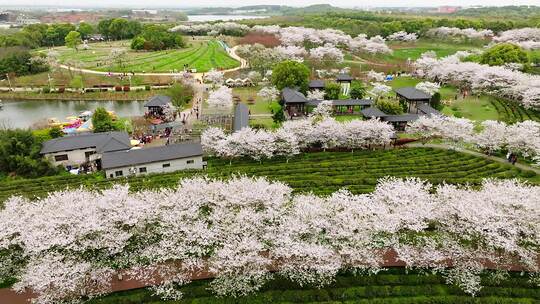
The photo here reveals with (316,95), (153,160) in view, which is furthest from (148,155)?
(316,95)

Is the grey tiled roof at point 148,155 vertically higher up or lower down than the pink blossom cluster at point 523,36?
lower down

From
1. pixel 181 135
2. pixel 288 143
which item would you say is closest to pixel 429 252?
pixel 288 143

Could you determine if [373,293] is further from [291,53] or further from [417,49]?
[417,49]

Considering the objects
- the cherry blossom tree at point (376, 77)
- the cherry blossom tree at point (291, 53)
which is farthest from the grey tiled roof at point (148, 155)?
the cherry blossom tree at point (291, 53)

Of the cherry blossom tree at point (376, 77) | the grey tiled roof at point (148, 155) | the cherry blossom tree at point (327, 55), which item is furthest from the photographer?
the cherry blossom tree at point (327, 55)

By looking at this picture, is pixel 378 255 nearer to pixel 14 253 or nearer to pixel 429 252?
pixel 429 252

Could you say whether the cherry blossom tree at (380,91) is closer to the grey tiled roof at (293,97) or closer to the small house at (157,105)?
the grey tiled roof at (293,97)

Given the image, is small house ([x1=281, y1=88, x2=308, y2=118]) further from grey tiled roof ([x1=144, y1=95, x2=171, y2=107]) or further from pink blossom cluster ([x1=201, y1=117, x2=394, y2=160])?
grey tiled roof ([x1=144, y1=95, x2=171, y2=107])
